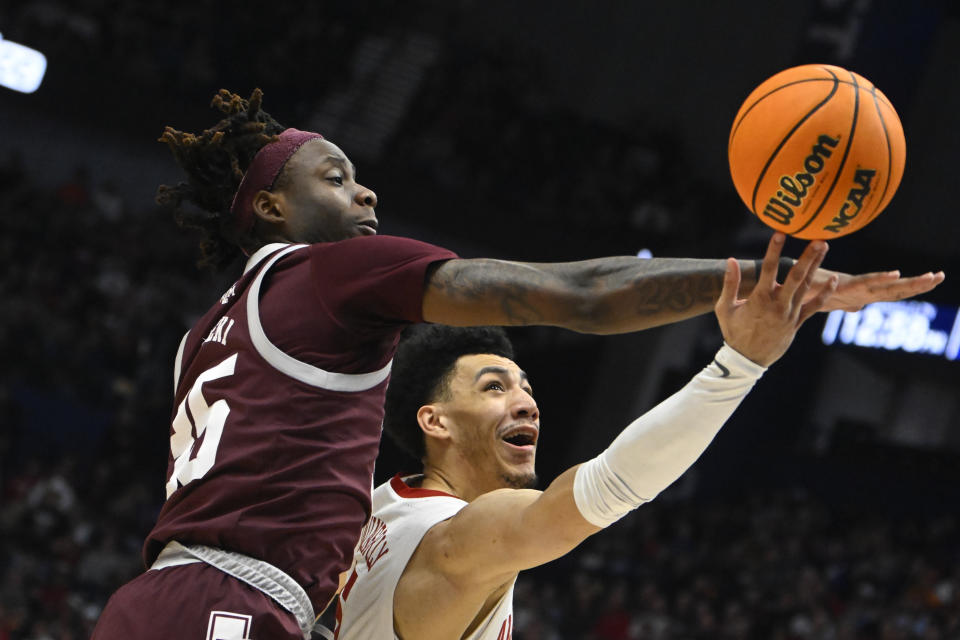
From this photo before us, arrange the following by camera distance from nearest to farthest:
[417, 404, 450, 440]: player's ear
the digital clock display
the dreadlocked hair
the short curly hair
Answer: the dreadlocked hair < [417, 404, 450, 440]: player's ear < the short curly hair < the digital clock display

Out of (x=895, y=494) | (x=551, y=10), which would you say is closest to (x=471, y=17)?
(x=551, y=10)

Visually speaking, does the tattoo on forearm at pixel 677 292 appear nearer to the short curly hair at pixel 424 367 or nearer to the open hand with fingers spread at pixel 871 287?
the open hand with fingers spread at pixel 871 287

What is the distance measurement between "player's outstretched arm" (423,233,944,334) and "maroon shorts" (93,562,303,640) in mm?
722

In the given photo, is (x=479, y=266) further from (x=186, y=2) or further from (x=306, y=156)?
(x=186, y=2)

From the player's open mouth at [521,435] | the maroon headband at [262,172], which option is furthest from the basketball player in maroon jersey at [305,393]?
the player's open mouth at [521,435]

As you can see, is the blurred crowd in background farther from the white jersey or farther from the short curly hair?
the white jersey

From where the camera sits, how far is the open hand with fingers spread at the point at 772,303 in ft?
7.48

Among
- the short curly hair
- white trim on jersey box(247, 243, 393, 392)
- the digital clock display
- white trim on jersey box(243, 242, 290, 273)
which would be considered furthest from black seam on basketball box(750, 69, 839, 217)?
the digital clock display

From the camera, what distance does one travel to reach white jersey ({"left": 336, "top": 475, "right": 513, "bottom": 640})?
327 centimetres

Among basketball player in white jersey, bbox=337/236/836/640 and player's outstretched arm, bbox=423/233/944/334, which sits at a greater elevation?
player's outstretched arm, bbox=423/233/944/334

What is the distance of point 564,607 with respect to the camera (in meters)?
12.8

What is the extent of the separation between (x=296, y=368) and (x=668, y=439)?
0.84 metres

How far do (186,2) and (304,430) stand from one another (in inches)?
591

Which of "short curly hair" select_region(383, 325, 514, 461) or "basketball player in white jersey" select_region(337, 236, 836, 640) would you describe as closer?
"basketball player in white jersey" select_region(337, 236, 836, 640)
